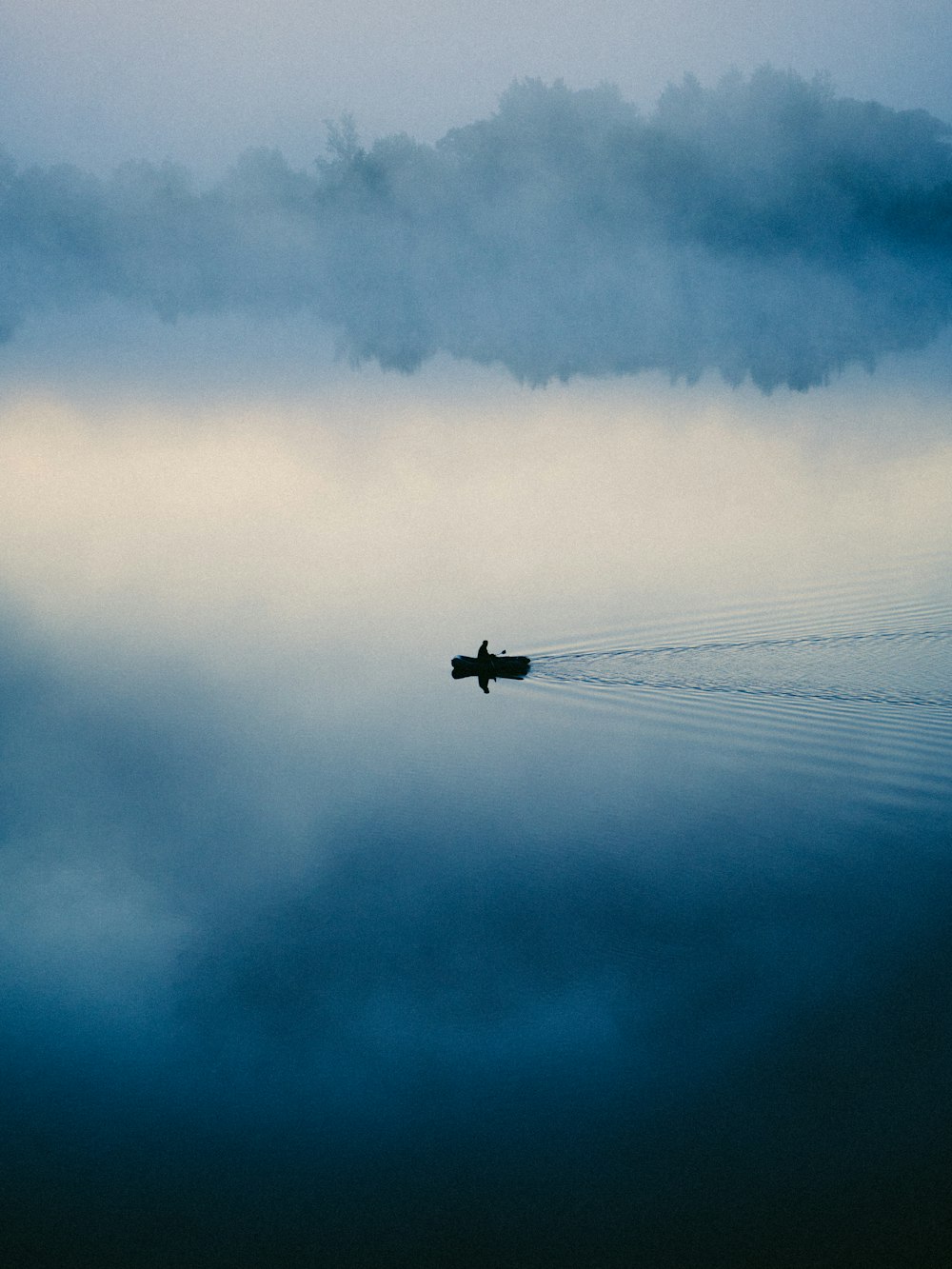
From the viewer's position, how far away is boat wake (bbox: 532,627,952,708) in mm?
21391

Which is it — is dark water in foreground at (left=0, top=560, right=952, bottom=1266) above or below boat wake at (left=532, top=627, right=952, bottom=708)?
below

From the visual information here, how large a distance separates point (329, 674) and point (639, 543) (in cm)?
2188

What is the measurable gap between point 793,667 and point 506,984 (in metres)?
13.0

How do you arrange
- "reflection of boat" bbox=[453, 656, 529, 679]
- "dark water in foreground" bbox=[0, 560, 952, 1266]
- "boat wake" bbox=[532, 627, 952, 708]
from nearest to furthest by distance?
"dark water in foreground" bbox=[0, 560, 952, 1266], "boat wake" bbox=[532, 627, 952, 708], "reflection of boat" bbox=[453, 656, 529, 679]

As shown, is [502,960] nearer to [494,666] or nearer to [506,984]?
[506,984]

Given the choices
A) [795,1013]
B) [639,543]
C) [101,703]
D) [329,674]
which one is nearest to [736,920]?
[795,1013]

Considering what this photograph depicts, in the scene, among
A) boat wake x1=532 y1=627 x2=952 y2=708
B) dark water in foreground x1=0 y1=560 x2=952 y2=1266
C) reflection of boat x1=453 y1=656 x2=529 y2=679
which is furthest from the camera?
reflection of boat x1=453 y1=656 x2=529 y2=679

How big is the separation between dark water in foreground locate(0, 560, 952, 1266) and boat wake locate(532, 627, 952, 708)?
0.53ft

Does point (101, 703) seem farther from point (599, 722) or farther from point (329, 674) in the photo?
point (599, 722)

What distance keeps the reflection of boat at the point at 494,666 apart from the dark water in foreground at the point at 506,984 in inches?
75.6

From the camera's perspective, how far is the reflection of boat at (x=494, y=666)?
2577 centimetres

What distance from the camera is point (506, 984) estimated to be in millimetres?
13031

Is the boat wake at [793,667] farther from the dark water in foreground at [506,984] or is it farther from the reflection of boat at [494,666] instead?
the reflection of boat at [494,666]

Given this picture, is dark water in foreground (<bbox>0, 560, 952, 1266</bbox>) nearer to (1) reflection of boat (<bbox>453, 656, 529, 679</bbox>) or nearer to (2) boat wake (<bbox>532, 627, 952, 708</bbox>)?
(2) boat wake (<bbox>532, 627, 952, 708</bbox>)
